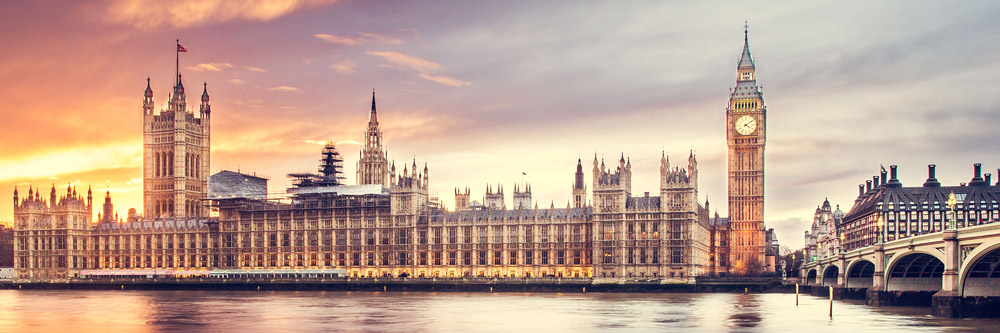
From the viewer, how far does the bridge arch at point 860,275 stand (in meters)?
110

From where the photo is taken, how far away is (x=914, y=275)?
92875mm

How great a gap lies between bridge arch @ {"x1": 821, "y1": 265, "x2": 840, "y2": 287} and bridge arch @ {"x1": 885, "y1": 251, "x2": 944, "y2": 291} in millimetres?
34890

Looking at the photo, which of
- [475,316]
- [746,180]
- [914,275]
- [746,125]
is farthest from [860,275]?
[746,125]

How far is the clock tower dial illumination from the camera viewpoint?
568 ft

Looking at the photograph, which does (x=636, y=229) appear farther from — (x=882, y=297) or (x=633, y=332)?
(x=633, y=332)

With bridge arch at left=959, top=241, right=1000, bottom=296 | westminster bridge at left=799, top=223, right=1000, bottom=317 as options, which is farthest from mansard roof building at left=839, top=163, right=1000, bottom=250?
bridge arch at left=959, top=241, right=1000, bottom=296

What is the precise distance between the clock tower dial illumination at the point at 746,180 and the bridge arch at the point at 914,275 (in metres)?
76.5

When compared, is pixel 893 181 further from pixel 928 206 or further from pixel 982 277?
pixel 982 277

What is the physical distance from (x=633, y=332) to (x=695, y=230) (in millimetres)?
87501

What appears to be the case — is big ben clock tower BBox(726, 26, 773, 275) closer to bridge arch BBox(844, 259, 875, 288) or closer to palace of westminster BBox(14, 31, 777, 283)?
palace of westminster BBox(14, 31, 777, 283)

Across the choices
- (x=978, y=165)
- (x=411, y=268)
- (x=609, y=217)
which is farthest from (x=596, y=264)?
(x=978, y=165)

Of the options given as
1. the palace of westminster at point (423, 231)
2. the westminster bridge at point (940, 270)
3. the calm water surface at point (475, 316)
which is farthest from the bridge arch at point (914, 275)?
the palace of westminster at point (423, 231)

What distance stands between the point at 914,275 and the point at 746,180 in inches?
3240

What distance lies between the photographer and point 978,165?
522 feet
